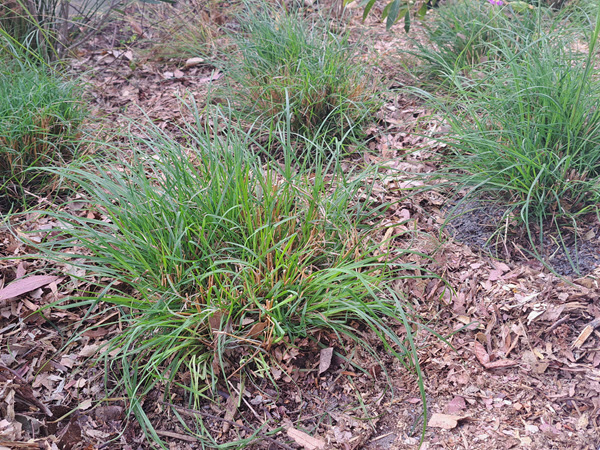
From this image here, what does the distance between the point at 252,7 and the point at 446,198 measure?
224cm

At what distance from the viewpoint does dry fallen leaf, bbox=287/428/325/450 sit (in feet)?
6.16

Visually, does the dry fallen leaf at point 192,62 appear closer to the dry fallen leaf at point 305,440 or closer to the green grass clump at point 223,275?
the green grass clump at point 223,275

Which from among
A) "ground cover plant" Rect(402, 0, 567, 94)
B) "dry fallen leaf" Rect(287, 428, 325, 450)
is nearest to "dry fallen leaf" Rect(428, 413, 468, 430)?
"dry fallen leaf" Rect(287, 428, 325, 450)

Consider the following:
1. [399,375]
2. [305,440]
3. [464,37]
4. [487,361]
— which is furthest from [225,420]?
[464,37]

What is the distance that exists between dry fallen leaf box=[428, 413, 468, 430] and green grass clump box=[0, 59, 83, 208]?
2263mm

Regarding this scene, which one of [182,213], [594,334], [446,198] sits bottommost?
[594,334]

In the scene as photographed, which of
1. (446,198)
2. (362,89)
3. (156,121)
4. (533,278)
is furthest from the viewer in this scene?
(156,121)

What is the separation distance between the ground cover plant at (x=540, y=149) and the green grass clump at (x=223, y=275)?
0.70 metres

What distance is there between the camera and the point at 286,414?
6.58 feet

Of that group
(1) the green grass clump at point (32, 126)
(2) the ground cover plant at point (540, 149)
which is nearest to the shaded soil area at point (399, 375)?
(2) the ground cover plant at point (540, 149)

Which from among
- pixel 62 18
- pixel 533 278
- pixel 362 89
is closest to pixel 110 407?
pixel 533 278

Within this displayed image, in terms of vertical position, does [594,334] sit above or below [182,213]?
below

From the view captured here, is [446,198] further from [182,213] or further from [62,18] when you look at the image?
[62,18]

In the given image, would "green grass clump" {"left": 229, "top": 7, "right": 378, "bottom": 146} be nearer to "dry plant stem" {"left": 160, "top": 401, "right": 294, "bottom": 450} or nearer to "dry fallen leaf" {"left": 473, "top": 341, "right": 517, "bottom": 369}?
"dry fallen leaf" {"left": 473, "top": 341, "right": 517, "bottom": 369}
